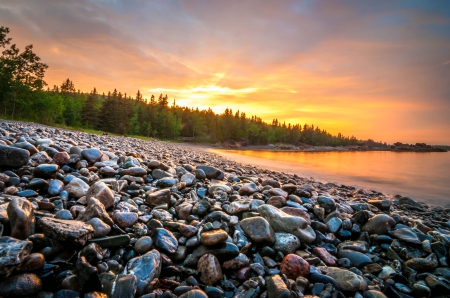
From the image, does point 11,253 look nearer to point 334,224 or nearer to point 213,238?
point 213,238

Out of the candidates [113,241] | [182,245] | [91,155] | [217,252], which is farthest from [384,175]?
[113,241]

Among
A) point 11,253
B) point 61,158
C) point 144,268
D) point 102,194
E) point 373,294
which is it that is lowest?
point 373,294

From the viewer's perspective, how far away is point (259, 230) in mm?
2879

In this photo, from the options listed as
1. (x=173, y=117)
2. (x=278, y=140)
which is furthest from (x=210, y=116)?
(x=278, y=140)

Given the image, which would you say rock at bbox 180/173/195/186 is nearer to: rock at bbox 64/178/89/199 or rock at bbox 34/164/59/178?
rock at bbox 64/178/89/199

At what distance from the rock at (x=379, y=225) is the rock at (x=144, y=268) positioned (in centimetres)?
340

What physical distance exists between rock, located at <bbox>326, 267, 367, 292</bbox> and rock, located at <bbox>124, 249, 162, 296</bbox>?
6.25 ft

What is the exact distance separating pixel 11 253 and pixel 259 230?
2476 mm

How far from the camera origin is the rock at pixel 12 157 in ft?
11.5

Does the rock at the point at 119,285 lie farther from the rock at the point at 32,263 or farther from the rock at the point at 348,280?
the rock at the point at 348,280

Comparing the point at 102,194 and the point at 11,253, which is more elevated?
the point at 102,194

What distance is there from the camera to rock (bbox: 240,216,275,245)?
2795mm

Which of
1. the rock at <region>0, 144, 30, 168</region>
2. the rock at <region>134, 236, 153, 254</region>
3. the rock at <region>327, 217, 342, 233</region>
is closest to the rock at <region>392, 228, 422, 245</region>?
the rock at <region>327, 217, 342, 233</region>

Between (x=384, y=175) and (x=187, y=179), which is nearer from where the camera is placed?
(x=187, y=179)
